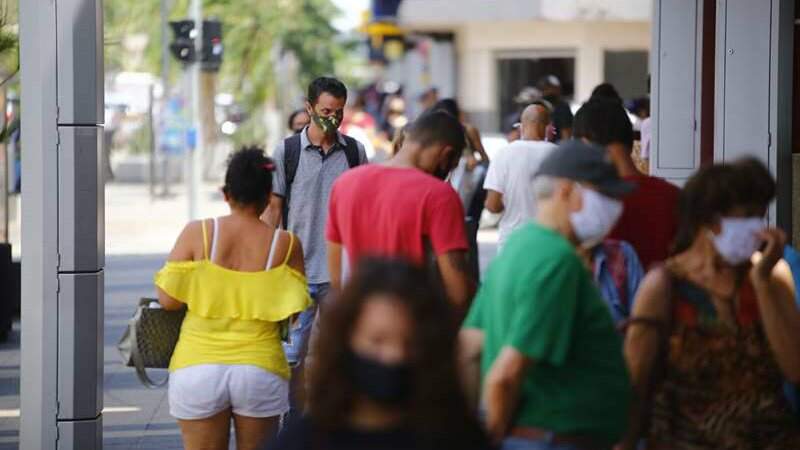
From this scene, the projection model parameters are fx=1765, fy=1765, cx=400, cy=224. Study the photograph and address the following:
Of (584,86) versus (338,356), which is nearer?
(338,356)

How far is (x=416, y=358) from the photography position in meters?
3.20

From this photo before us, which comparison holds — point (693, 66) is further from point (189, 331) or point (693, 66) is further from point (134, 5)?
point (134, 5)

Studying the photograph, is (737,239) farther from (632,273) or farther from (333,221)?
(333,221)

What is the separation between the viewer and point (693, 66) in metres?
12.3

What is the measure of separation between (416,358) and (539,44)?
3422 centimetres

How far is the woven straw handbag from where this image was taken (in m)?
6.83

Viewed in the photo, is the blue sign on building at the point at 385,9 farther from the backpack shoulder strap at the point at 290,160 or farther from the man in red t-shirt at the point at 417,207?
the man in red t-shirt at the point at 417,207

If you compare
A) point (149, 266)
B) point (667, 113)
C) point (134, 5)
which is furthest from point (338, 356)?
point (134, 5)

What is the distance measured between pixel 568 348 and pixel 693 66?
8067mm

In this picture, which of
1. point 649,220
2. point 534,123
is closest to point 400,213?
point 649,220

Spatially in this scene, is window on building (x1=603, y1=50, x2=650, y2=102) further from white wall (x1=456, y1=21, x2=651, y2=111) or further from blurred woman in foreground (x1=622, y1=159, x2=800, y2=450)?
blurred woman in foreground (x1=622, y1=159, x2=800, y2=450)

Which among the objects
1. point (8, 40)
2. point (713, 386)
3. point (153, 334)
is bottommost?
point (153, 334)

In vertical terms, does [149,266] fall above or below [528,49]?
below

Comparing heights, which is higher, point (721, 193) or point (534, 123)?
point (534, 123)
